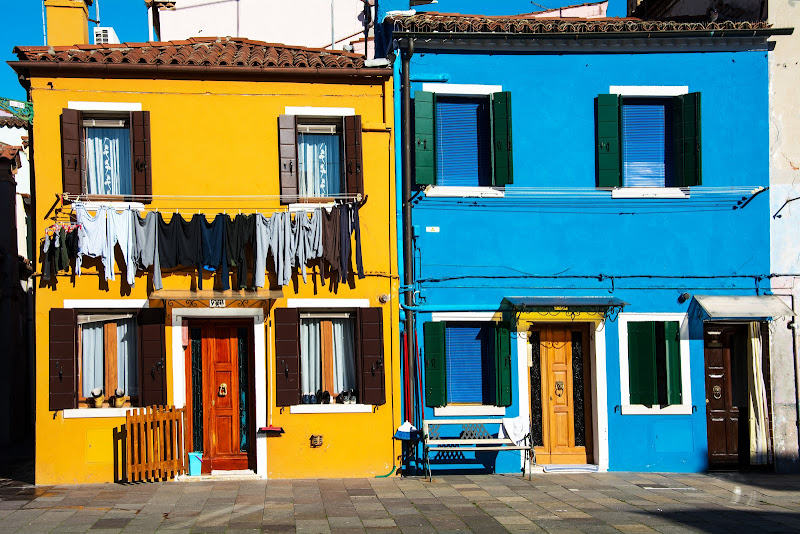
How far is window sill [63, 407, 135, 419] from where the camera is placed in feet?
36.7

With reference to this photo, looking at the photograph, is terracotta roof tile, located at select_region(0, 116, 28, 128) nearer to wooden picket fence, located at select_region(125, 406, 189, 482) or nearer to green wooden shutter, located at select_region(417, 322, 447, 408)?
wooden picket fence, located at select_region(125, 406, 189, 482)

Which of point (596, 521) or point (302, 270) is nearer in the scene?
point (596, 521)

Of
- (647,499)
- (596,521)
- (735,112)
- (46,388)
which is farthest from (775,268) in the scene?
(46,388)

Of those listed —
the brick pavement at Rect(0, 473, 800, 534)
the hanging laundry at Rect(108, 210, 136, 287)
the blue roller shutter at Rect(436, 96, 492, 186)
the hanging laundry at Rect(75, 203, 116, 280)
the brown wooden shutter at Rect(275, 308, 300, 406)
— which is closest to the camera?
the brick pavement at Rect(0, 473, 800, 534)

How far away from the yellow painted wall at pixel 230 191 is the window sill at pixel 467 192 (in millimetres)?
750

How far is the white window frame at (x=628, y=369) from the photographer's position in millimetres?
12320

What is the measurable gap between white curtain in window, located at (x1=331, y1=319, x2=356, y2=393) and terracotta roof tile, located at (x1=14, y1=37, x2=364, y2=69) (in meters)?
4.07

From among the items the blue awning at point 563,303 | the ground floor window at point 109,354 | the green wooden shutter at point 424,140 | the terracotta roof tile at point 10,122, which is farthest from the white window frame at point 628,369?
the terracotta roof tile at point 10,122

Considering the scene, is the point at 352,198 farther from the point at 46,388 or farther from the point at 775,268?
the point at 775,268

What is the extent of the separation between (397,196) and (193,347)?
3.95 metres

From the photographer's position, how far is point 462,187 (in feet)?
40.5

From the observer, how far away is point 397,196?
480 inches

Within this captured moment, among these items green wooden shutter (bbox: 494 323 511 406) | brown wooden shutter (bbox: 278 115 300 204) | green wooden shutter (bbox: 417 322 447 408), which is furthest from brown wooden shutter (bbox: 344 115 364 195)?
green wooden shutter (bbox: 494 323 511 406)

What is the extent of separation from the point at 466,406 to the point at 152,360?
4.86m
